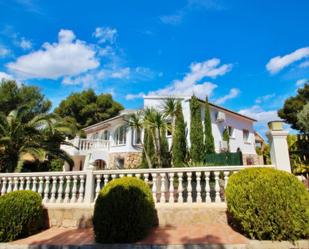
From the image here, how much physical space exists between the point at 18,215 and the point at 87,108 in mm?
27798

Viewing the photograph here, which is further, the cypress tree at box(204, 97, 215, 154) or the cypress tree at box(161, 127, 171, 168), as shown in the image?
the cypress tree at box(204, 97, 215, 154)

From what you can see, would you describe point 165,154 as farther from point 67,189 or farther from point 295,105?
point 295,105

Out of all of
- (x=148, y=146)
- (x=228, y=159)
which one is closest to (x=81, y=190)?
(x=148, y=146)

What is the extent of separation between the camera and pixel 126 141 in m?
20.4

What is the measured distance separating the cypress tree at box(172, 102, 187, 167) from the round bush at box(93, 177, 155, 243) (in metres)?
11.7

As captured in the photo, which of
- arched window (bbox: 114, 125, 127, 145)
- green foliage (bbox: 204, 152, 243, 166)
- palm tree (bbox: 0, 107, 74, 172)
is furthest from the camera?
arched window (bbox: 114, 125, 127, 145)

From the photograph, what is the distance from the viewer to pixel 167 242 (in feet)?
14.8

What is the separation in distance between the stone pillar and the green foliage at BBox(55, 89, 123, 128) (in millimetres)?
28453

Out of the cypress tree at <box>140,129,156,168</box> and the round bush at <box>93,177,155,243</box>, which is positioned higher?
the cypress tree at <box>140,129,156,168</box>

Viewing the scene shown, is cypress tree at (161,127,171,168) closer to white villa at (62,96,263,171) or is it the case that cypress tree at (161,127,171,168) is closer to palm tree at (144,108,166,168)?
palm tree at (144,108,166,168)

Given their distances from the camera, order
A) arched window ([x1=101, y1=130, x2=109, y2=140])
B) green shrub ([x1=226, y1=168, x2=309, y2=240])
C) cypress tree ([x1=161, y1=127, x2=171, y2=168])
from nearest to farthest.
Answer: green shrub ([x1=226, y1=168, x2=309, y2=240]) < cypress tree ([x1=161, y1=127, x2=171, y2=168]) < arched window ([x1=101, y1=130, x2=109, y2=140])

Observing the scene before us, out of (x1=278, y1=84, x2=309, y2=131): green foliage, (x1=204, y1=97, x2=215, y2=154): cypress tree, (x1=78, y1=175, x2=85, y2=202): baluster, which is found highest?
(x1=278, y1=84, x2=309, y2=131): green foliage

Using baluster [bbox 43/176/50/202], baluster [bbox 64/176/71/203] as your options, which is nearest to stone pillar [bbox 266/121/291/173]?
baluster [bbox 64/176/71/203]

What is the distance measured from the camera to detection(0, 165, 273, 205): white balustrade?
587 centimetres
